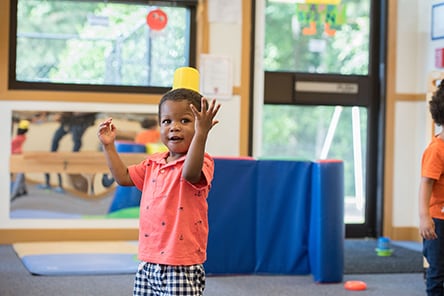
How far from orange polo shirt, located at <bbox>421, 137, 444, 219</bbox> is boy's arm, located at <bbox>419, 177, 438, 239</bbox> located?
3cm

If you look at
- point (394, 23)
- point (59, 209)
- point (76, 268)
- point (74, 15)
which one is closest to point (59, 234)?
point (59, 209)

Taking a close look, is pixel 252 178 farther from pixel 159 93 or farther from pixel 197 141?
pixel 197 141

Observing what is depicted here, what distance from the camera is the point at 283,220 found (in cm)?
411

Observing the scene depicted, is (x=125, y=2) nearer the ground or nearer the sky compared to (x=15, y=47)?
nearer the sky

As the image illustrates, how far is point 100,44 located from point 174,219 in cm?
328

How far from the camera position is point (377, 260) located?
465cm

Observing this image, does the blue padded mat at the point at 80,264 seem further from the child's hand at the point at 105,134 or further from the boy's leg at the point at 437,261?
the child's hand at the point at 105,134

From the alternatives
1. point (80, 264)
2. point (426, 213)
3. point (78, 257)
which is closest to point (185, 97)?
point (426, 213)

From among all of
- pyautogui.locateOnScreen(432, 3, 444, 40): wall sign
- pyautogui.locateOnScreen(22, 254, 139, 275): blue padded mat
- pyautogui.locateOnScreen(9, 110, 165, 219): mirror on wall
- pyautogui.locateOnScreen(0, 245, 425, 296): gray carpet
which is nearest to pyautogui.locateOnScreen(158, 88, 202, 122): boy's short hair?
pyautogui.locateOnScreen(0, 245, 425, 296): gray carpet

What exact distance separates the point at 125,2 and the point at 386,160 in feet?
7.51

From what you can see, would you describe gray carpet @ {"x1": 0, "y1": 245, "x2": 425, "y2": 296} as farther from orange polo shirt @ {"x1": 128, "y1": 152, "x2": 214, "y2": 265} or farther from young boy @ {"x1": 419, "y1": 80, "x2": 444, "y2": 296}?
orange polo shirt @ {"x1": 128, "y1": 152, "x2": 214, "y2": 265}

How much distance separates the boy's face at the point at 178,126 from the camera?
7.14 ft

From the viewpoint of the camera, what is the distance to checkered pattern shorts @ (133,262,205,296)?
2143 mm

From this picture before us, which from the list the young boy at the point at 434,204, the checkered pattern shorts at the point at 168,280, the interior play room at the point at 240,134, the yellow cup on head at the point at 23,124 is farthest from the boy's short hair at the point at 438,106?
the yellow cup on head at the point at 23,124
